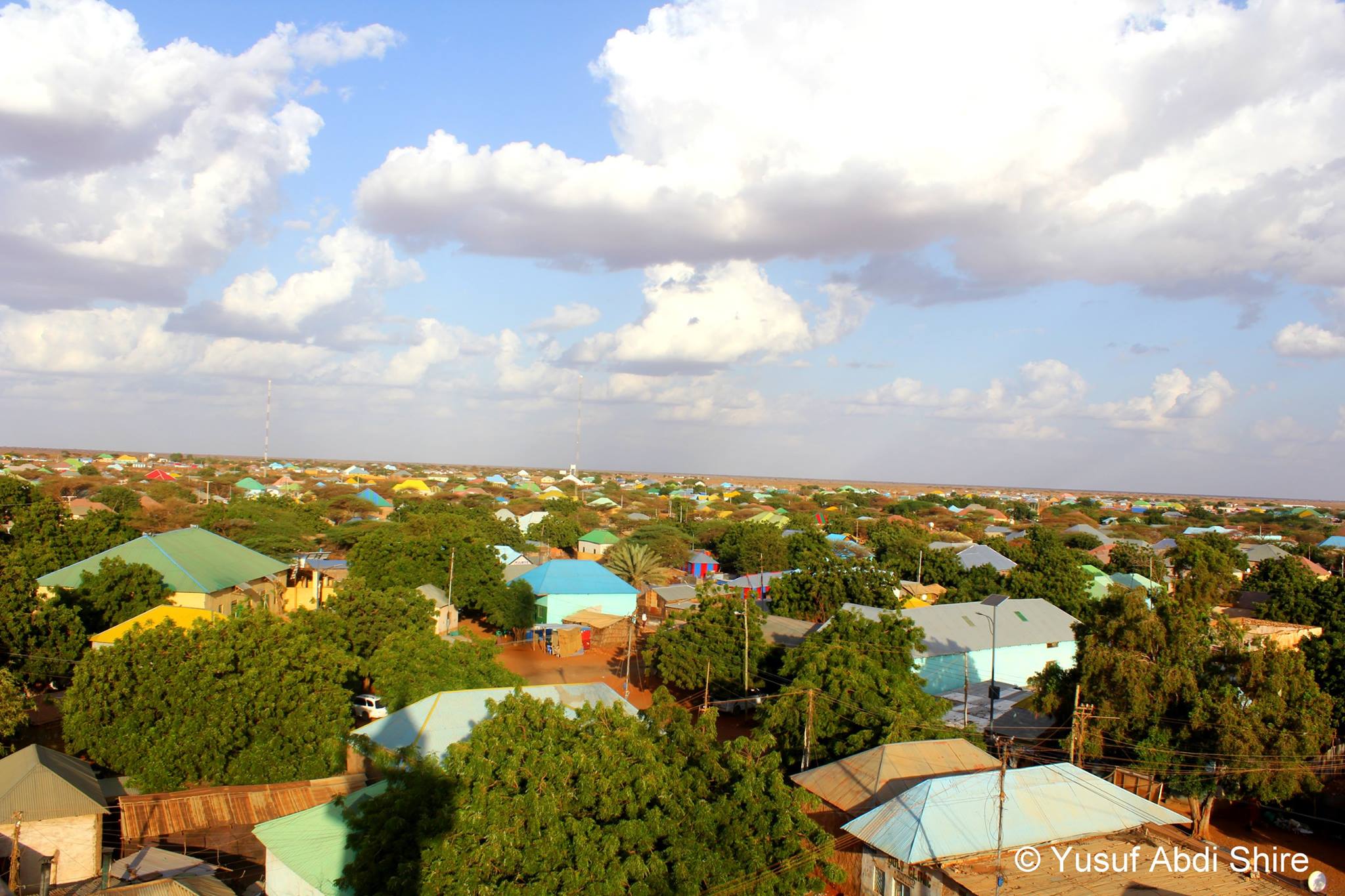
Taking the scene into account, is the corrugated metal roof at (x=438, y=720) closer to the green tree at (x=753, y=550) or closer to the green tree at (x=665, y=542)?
the green tree at (x=753, y=550)

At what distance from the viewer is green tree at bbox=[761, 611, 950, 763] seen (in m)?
16.5

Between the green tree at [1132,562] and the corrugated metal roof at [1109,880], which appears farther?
the green tree at [1132,562]

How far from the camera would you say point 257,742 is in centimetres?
1541

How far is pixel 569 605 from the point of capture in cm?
3403

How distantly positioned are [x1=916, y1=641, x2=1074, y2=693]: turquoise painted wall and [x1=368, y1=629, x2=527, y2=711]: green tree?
11.8m

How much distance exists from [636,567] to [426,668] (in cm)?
2266

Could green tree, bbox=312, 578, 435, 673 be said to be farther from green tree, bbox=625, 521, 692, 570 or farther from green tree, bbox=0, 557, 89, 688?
green tree, bbox=625, 521, 692, 570

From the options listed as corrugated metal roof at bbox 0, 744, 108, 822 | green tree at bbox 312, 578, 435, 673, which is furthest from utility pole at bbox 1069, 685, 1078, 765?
corrugated metal roof at bbox 0, 744, 108, 822

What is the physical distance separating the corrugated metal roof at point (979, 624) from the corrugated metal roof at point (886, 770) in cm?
965

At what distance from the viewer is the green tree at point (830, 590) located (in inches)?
1118

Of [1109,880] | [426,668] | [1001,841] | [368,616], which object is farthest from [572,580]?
[1109,880]

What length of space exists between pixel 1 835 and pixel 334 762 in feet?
15.9

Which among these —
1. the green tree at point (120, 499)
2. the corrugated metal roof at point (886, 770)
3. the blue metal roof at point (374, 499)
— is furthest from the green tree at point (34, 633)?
the blue metal roof at point (374, 499)

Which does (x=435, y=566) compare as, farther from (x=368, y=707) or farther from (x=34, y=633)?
(x=34, y=633)
